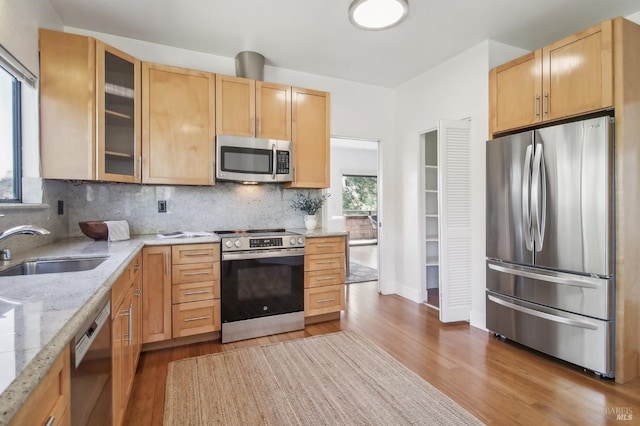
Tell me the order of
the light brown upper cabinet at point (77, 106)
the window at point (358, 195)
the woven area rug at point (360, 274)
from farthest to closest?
1. the window at point (358, 195)
2. the woven area rug at point (360, 274)
3. the light brown upper cabinet at point (77, 106)

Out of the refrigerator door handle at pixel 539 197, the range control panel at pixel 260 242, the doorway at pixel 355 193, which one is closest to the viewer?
the refrigerator door handle at pixel 539 197

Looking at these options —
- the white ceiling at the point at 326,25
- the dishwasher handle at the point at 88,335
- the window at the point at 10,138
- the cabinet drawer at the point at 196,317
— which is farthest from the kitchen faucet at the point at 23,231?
the white ceiling at the point at 326,25

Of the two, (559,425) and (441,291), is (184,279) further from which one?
(559,425)

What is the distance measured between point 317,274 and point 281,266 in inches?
16.3

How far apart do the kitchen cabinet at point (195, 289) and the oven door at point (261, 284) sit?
0.07 metres

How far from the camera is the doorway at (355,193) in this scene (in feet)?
28.7

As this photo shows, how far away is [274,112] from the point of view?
10.9 ft

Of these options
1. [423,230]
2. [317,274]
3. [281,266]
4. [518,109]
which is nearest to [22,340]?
[281,266]

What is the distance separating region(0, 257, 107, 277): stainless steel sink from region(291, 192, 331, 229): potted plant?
2112mm

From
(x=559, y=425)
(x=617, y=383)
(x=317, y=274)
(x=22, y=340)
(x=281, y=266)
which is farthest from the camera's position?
(x=317, y=274)

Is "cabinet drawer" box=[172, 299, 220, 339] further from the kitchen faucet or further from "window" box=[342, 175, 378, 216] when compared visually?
"window" box=[342, 175, 378, 216]

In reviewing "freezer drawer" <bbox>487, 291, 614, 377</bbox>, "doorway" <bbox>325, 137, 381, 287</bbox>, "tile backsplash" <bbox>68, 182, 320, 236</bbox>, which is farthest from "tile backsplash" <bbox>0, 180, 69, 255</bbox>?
"doorway" <bbox>325, 137, 381, 287</bbox>

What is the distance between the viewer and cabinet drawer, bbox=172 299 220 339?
2676mm

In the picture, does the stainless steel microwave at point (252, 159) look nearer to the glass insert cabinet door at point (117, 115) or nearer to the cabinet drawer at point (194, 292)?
the glass insert cabinet door at point (117, 115)
